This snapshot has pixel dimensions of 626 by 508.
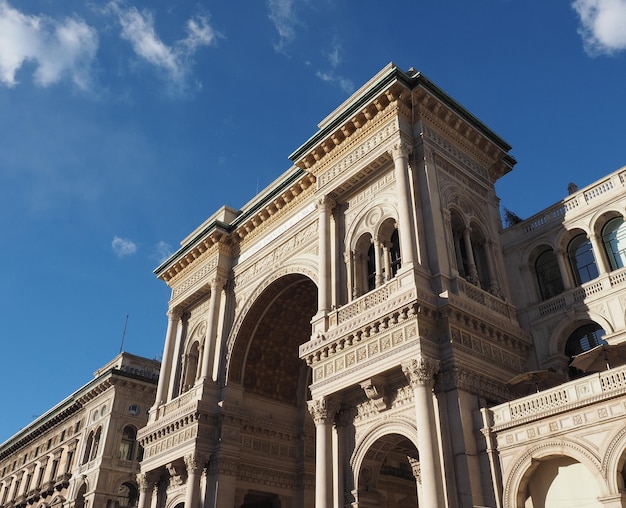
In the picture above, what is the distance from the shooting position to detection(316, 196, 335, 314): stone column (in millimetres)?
22125

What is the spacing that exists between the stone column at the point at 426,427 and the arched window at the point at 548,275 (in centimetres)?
635

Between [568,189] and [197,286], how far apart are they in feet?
59.8

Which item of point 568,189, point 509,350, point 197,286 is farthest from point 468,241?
point 197,286

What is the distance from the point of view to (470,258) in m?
21.3

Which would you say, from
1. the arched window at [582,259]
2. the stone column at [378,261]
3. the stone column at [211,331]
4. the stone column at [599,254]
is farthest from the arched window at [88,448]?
the stone column at [599,254]

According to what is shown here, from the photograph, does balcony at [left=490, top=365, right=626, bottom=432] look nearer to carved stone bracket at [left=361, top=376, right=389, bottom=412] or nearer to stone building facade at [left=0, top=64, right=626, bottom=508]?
stone building facade at [left=0, top=64, right=626, bottom=508]

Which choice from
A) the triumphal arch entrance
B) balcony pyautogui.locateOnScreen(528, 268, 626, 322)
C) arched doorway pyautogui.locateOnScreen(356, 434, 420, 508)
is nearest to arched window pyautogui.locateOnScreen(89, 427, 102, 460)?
the triumphal arch entrance

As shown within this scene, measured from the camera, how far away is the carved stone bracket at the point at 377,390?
61.5 feet

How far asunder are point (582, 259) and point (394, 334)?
7.51 m

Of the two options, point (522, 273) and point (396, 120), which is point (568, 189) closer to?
point (522, 273)

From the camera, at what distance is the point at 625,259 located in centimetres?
1952

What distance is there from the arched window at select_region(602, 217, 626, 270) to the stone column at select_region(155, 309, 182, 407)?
21463 millimetres

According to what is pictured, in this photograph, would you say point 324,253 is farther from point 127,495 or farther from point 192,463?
point 127,495

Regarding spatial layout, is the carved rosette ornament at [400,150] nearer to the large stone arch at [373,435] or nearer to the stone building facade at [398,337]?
the stone building facade at [398,337]
